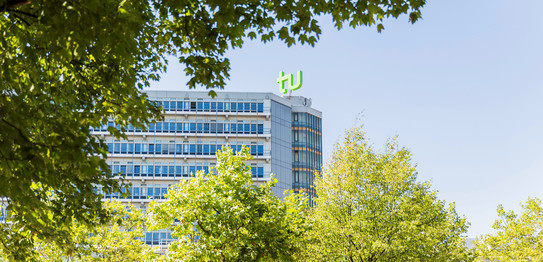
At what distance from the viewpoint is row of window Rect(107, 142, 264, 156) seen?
98.2m

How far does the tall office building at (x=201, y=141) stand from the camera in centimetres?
9750

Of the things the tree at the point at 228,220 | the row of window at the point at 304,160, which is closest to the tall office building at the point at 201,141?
the row of window at the point at 304,160

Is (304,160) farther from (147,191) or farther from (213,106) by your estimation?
(147,191)

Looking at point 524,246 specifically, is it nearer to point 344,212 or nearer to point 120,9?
point 344,212

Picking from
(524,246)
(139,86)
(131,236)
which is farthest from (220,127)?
(139,86)

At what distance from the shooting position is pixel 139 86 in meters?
14.0

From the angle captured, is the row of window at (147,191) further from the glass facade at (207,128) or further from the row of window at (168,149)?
the glass facade at (207,128)

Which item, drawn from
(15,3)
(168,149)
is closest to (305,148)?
(168,149)

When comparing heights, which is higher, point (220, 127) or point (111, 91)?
point (220, 127)

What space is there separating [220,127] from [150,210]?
246ft

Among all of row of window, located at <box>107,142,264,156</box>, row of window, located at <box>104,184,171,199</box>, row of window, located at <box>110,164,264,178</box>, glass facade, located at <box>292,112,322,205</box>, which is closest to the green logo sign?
glass facade, located at <box>292,112,322,205</box>

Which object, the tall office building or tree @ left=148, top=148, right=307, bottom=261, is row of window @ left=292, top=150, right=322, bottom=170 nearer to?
the tall office building

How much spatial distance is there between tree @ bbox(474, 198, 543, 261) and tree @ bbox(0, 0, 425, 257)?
85.4ft

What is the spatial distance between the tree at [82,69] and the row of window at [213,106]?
282ft
